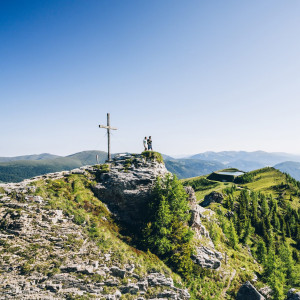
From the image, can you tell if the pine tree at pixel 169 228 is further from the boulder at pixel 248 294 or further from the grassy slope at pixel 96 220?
the boulder at pixel 248 294

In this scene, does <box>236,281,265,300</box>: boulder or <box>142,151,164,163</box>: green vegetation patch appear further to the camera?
<box>142,151,164,163</box>: green vegetation patch

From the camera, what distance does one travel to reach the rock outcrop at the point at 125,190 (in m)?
36.5

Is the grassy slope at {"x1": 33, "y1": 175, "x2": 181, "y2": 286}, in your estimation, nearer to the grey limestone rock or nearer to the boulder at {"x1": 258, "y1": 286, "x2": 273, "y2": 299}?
the grey limestone rock

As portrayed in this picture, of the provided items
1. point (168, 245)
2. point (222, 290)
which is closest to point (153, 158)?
point (168, 245)

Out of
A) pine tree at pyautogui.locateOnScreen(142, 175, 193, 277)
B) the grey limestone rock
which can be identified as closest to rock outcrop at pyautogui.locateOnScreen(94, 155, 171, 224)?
pine tree at pyautogui.locateOnScreen(142, 175, 193, 277)

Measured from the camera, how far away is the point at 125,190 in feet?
122

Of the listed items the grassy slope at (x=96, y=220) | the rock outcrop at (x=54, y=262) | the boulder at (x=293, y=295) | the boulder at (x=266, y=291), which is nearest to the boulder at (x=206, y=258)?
the grassy slope at (x=96, y=220)

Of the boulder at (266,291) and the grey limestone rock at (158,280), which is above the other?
the grey limestone rock at (158,280)

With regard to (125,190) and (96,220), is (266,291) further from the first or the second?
(96,220)

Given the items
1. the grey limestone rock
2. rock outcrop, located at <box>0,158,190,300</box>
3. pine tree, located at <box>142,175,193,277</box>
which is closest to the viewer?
rock outcrop, located at <box>0,158,190,300</box>

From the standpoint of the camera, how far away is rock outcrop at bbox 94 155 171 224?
36.5 m

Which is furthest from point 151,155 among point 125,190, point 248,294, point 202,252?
point 248,294

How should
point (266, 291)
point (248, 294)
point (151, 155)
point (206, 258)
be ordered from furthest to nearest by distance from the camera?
point (266, 291)
point (151, 155)
point (206, 258)
point (248, 294)

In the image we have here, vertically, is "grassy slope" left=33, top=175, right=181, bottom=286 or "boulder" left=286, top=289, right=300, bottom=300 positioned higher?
"grassy slope" left=33, top=175, right=181, bottom=286
